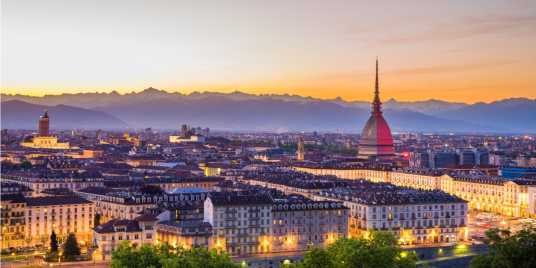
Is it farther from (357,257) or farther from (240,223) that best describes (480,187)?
(357,257)

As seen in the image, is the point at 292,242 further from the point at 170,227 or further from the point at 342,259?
the point at 342,259

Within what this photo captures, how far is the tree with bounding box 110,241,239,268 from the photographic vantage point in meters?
48.5

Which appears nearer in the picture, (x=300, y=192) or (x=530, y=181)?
(x=300, y=192)

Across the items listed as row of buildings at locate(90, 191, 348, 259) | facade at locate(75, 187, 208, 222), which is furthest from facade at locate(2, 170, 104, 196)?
row of buildings at locate(90, 191, 348, 259)

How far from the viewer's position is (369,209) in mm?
83375

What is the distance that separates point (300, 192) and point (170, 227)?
31573mm

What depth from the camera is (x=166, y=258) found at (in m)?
51.2

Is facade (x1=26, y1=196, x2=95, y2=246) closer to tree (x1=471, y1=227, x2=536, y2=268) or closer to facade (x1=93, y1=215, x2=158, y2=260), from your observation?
facade (x1=93, y1=215, x2=158, y2=260)

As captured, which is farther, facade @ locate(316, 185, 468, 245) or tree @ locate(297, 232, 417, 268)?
facade @ locate(316, 185, 468, 245)

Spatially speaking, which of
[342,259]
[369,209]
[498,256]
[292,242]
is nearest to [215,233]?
[292,242]

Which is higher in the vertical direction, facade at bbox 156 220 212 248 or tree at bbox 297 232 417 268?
tree at bbox 297 232 417 268

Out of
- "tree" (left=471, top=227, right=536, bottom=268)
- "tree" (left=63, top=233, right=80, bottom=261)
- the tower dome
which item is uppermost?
the tower dome

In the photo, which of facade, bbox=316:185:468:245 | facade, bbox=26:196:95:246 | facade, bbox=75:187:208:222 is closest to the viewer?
facade, bbox=26:196:95:246

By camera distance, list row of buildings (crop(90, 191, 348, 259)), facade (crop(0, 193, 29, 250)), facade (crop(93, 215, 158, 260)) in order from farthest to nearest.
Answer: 1. facade (crop(0, 193, 29, 250))
2. row of buildings (crop(90, 191, 348, 259))
3. facade (crop(93, 215, 158, 260))
